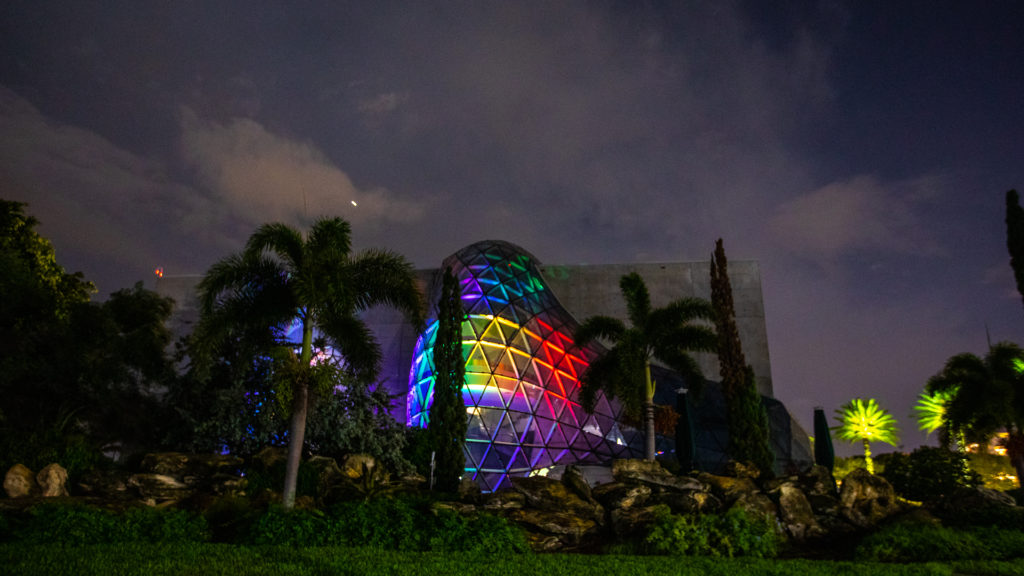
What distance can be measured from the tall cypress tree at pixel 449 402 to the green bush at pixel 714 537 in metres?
9.81

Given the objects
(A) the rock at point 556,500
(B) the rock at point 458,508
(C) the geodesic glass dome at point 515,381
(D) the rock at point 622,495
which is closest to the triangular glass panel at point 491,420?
(C) the geodesic glass dome at point 515,381

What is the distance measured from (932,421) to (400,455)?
45991mm

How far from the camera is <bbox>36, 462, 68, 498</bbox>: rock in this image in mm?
14633

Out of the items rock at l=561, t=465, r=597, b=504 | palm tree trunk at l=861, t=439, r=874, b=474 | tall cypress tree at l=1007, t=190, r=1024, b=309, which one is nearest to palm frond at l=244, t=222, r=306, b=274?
rock at l=561, t=465, r=597, b=504

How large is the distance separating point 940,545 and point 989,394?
1884 centimetres

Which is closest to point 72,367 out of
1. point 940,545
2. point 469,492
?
point 469,492

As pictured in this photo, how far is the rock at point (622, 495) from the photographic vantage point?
14148mm

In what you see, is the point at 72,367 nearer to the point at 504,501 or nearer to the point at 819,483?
the point at 504,501

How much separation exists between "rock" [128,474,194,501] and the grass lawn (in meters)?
6.11

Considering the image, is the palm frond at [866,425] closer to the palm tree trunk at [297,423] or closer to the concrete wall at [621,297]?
the concrete wall at [621,297]

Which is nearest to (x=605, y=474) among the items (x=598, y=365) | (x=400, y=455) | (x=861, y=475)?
(x=598, y=365)

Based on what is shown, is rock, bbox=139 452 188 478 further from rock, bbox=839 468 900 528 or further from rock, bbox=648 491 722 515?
rock, bbox=839 468 900 528

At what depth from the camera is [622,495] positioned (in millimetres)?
14375

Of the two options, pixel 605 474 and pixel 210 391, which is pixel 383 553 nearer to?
pixel 210 391
